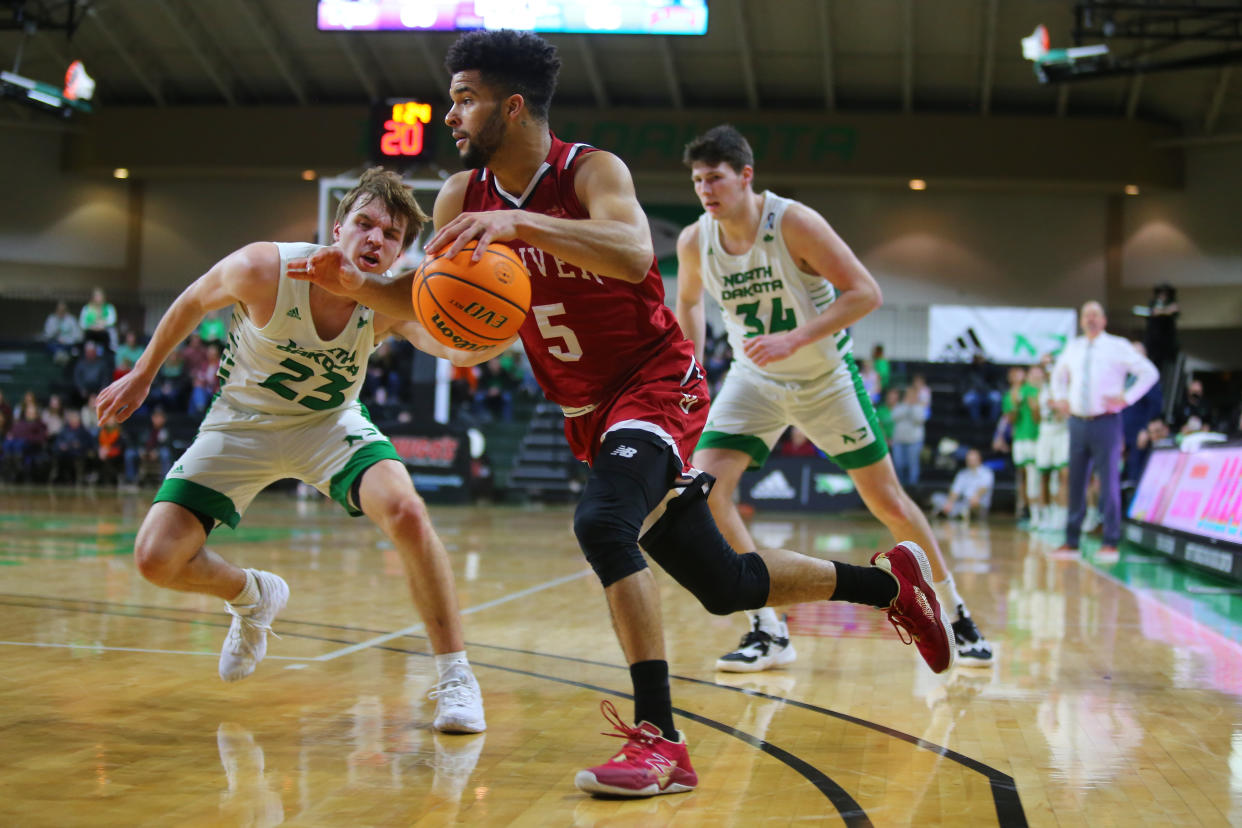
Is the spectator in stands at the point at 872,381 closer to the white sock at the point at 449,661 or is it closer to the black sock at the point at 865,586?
the black sock at the point at 865,586

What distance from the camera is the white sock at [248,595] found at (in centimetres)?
412

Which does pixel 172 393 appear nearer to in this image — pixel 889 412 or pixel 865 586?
pixel 889 412

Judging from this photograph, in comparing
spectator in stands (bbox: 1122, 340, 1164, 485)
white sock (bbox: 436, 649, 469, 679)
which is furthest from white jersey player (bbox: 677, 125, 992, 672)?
spectator in stands (bbox: 1122, 340, 1164, 485)

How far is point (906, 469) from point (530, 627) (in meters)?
11.7

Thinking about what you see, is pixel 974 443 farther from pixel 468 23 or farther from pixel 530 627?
pixel 530 627

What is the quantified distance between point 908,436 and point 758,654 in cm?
1214

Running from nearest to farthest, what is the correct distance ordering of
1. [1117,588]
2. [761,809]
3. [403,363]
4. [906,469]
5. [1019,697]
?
[761,809], [1019,697], [1117,588], [906,469], [403,363]

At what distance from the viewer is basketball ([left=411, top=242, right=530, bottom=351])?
294 centimetres

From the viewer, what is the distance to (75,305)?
85.1 feet

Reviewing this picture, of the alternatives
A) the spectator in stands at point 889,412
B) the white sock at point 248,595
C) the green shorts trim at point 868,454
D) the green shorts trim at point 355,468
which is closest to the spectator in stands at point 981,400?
the spectator in stands at point 889,412

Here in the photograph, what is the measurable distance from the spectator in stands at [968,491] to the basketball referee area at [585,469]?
0.71 meters

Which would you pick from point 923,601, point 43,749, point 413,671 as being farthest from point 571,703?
point 43,749

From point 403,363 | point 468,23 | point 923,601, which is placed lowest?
point 923,601

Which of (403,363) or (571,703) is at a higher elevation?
(403,363)
